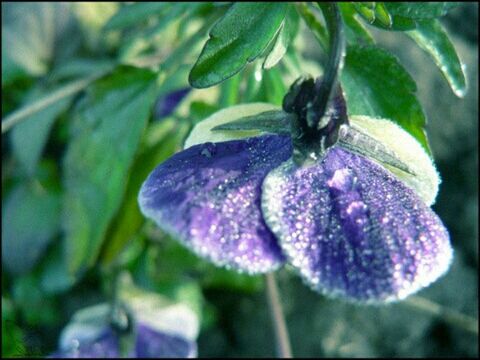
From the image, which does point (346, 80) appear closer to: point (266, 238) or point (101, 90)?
point (266, 238)

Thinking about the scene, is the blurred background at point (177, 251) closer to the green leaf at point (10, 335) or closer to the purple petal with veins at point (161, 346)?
the green leaf at point (10, 335)

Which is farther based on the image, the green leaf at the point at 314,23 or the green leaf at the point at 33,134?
the green leaf at the point at 33,134

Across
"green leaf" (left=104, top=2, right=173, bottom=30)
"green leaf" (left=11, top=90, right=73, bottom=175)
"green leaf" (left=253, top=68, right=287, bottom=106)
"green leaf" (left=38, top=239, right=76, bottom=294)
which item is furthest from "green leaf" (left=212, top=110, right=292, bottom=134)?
"green leaf" (left=38, top=239, right=76, bottom=294)

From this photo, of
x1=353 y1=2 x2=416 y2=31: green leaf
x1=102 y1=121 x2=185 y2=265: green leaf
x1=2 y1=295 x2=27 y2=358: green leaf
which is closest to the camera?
x1=353 y1=2 x2=416 y2=31: green leaf

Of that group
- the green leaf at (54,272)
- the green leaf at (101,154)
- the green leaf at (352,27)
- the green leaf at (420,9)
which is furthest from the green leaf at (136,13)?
the green leaf at (54,272)

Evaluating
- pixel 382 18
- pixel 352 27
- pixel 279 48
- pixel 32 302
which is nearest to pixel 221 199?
pixel 279 48

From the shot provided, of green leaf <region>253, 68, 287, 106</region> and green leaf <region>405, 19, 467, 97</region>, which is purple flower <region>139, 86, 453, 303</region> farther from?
green leaf <region>253, 68, 287, 106</region>

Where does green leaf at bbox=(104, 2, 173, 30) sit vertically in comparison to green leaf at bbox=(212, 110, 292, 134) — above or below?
below
